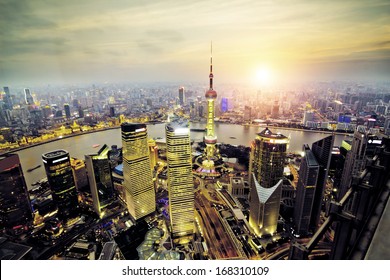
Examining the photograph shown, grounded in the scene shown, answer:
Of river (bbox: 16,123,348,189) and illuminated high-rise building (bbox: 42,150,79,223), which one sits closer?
illuminated high-rise building (bbox: 42,150,79,223)

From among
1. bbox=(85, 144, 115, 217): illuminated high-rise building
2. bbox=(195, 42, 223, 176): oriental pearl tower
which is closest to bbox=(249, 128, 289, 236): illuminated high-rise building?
bbox=(195, 42, 223, 176): oriental pearl tower

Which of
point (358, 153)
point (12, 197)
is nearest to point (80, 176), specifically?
point (12, 197)

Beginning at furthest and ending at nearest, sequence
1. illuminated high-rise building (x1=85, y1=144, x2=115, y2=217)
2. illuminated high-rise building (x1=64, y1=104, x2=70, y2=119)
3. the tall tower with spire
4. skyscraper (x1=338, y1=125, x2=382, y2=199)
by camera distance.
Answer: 1. illuminated high-rise building (x1=64, y1=104, x2=70, y2=119)
2. the tall tower with spire
3. illuminated high-rise building (x1=85, y1=144, x2=115, y2=217)
4. skyscraper (x1=338, y1=125, x2=382, y2=199)

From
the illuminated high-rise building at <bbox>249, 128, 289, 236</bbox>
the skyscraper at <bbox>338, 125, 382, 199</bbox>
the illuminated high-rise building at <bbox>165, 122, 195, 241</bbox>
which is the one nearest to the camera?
the illuminated high-rise building at <bbox>165, 122, 195, 241</bbox>

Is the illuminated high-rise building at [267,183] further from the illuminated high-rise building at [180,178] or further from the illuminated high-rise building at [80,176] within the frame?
the illuminated high-rise building at [80,176]

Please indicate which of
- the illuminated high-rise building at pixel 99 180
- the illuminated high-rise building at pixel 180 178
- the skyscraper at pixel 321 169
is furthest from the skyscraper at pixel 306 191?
the illuminated high-rise building at pixel 99 180

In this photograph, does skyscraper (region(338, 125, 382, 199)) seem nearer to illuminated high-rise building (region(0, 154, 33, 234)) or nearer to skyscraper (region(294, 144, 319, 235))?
skyscraper (region(294, 144, 319, 235))

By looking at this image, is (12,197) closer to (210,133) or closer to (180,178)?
(180,178)
